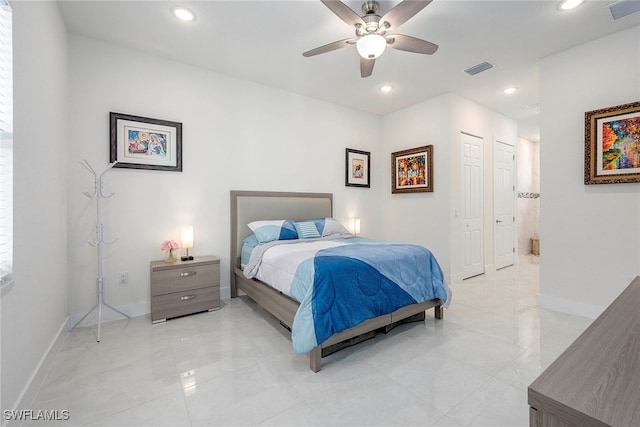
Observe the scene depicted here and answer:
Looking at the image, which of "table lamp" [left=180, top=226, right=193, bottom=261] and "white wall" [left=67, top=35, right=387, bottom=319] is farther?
"table lamp" [left=180, top=226, right=193, bottom=261]

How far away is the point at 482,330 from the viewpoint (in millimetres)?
2666

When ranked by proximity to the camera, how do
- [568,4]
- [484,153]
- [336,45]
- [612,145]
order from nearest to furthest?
[568,4] < [336,45] < [612,145] < [484,153]

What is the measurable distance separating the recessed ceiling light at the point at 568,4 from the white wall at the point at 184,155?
2897 mm

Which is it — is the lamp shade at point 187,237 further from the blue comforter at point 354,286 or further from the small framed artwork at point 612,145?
the small framed artwork at point 612,145

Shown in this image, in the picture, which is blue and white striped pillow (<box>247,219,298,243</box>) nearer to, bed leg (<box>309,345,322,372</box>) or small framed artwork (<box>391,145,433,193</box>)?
bed leg (<box>309,345,322,372</box>)

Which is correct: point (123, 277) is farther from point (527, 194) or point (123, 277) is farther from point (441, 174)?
point (527, 194)

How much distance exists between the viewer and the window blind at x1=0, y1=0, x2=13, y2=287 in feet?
4.70

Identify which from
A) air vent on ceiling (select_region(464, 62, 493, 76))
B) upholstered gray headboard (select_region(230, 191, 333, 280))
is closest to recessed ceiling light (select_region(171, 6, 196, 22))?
upholstered gray headboard (select_region(230, 191, 333, 280))

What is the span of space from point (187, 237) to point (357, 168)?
2.98 meters

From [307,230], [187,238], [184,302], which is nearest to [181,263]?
[187,238]

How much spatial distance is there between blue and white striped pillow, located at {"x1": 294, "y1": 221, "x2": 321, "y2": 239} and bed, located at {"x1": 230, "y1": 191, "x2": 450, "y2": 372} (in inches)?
14.4

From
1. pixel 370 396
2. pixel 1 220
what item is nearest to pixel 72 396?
pixel 1 220

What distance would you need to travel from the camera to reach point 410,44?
2488 millimetres

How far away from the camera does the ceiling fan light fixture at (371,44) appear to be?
7.43ft
